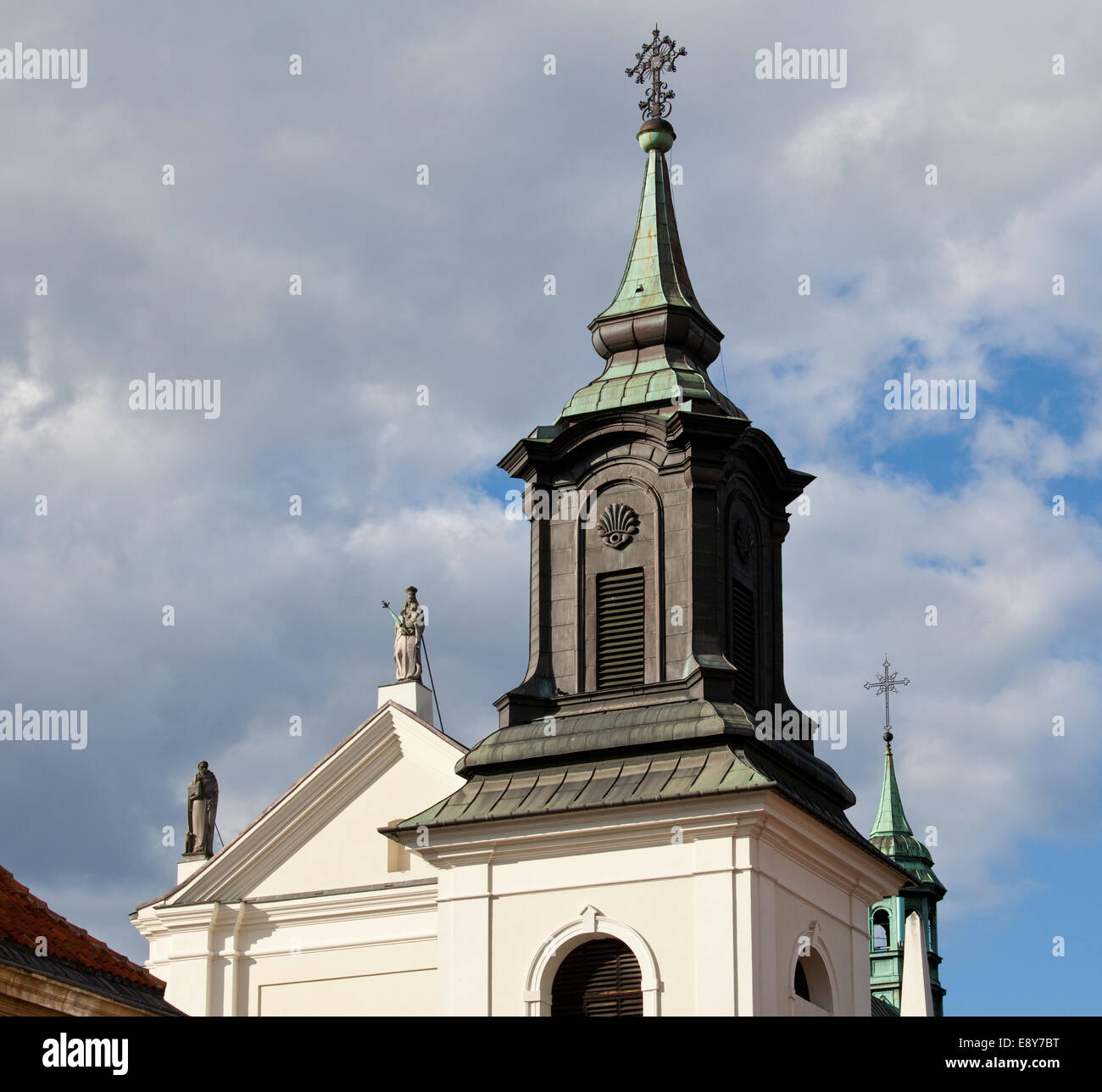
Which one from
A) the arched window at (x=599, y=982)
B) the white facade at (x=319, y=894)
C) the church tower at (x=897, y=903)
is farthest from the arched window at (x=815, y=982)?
the church tower at (x=897, y=903)

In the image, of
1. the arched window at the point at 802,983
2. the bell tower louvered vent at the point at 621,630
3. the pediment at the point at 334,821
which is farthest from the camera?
the pediment at the point at 334,821

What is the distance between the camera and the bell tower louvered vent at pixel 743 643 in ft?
118

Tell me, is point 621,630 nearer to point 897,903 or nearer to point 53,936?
point 53,936

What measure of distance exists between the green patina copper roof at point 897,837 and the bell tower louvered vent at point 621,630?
2672 centimetres

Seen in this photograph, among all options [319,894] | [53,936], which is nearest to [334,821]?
[319,894]

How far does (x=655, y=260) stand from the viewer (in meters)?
40.0

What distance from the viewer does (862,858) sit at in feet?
120

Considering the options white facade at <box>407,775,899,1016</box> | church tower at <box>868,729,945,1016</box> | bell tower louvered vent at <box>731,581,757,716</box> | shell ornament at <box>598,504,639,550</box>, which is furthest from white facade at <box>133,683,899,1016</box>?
church tower at <box>868,729,945,1016</box>

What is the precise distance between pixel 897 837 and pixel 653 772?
29.4 meters

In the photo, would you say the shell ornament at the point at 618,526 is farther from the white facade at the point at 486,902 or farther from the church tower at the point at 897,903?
the church tower at the point at 897,903

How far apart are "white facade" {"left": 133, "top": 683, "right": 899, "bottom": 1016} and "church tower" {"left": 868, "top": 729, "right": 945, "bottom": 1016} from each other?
1781 centimetres

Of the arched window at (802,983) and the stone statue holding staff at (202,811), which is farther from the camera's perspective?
the stone statue holding staff at (202,811)
